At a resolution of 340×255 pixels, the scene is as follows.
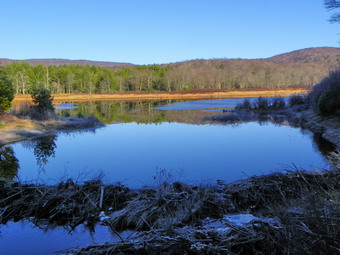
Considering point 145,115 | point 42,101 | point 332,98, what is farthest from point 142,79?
point 332,98

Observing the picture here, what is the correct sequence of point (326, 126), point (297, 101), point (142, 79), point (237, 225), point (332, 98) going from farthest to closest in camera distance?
point (142, 79) → point (297, 101) → point (332, 98) → point (326, 126) → point (237, 225)

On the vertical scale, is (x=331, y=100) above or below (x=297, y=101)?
above

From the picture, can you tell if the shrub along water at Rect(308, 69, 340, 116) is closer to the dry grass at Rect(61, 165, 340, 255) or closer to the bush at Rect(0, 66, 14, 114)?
the dry grass at Rect(61, 165, 340, 255)

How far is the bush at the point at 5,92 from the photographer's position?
21.3 metres

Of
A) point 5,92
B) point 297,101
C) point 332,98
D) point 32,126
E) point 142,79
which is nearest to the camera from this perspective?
point 332,98

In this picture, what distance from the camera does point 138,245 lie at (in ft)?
15.5

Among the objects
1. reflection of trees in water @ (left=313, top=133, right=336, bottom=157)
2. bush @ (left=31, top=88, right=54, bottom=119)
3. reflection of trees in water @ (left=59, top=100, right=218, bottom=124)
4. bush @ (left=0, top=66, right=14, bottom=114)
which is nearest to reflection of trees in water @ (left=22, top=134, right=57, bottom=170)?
bush @ (left=0, top=66, right=14, bottom=114)

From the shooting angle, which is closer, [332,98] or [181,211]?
[181,211]

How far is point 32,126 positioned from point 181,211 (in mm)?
16902

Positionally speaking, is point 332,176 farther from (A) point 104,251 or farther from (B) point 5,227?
(B) point 5,227

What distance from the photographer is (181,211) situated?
688 cm

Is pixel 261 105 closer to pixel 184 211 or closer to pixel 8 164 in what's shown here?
pixel 8 164

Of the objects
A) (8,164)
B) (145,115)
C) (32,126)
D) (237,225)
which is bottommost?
(8,164)

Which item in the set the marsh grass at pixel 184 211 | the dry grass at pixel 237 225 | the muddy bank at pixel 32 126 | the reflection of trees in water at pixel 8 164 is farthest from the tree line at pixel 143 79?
the dry grass at pixel 237 225
